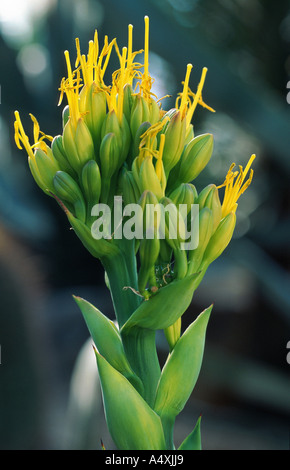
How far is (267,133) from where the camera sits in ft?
8.01

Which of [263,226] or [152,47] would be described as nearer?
[152,47]

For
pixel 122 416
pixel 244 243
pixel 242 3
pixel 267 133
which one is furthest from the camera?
pixel 242 3

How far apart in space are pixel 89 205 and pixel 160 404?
0.22m

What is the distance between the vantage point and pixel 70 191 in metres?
0.50

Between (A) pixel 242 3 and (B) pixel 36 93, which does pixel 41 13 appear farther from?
(A) pixel 242 3

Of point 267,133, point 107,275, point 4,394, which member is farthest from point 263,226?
point 107,275

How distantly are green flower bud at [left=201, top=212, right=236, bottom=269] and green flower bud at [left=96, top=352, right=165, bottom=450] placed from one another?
0.15 meters

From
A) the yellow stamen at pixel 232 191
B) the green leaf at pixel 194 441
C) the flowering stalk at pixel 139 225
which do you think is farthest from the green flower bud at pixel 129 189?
the green leaf at pixel 194 441

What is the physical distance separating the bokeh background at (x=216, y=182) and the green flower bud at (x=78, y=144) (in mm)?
1666

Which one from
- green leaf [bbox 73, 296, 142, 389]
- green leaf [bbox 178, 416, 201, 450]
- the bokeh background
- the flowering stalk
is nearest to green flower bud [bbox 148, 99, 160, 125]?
the flowering stalk

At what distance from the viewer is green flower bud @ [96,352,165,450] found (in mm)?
476

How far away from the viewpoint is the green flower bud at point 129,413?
48cm

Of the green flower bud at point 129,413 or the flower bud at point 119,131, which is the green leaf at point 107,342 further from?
the flower bud at point 119,131

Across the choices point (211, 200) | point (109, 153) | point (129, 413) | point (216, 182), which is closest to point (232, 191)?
point (211, 200)
